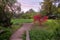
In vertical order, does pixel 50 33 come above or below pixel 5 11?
below

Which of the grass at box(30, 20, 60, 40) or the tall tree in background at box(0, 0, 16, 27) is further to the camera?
the tall tree in background at box(0, 0, 16, 27)

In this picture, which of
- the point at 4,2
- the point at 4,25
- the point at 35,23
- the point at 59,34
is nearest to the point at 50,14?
the point at 35,23

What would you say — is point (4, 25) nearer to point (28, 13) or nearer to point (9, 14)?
point (9, 14)

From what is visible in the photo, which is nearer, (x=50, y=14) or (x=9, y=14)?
(x=9, y=14)

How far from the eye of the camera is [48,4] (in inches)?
1113

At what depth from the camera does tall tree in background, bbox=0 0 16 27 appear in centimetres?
1452

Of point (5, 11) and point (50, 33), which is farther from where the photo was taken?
point (5, 11)

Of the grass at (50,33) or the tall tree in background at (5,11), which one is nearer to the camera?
the grass at (50,33)

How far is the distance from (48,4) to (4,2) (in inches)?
582

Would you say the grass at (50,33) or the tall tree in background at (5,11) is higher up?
the tall tree in background at (5,11)

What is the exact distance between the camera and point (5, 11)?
15297 mm

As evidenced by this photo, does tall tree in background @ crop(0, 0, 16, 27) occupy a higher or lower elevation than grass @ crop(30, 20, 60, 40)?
higher

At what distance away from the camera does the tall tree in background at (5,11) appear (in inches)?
572

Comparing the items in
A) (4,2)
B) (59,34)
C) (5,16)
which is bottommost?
(59,34)
